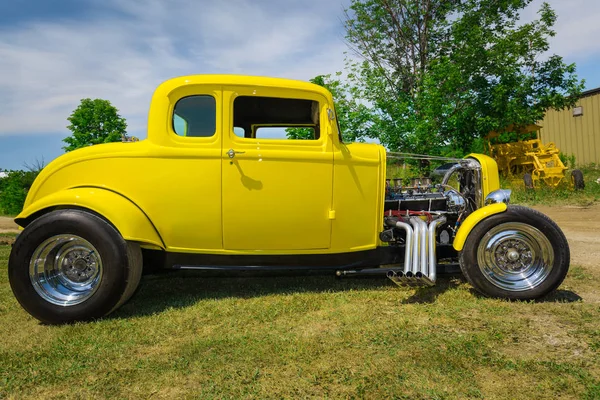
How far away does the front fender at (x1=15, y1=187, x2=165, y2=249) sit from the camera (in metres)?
3.52

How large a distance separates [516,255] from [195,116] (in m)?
3.18

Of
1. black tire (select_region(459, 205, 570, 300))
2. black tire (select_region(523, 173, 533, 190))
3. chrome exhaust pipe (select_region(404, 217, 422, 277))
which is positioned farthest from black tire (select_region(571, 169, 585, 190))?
chrome exhaust pipe (select_region(404, 217, 422, 277))

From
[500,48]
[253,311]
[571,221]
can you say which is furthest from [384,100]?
[253,311]

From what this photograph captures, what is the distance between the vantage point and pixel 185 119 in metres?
3.75

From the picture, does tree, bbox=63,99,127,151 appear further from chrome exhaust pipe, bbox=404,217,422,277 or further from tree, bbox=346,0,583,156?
chrome exhaust pipe, bbox=404,217,422,277

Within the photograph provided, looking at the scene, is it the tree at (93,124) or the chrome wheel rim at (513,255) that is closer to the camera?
the chrome wheel rim at (513,255)

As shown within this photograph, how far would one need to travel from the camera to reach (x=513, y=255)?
379 cm

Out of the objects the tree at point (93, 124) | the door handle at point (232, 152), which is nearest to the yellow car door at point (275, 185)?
the door handle at point (232, 152)

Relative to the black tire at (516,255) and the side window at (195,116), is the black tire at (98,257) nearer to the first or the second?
the side window at (195,116)

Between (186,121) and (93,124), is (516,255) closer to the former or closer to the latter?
(186,121)

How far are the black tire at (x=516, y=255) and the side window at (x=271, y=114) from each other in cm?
183

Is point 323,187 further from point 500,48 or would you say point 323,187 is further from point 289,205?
point 500,48

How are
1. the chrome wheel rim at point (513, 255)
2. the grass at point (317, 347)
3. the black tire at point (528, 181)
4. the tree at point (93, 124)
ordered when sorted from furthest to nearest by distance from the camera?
the tree at point (93, 124) → the black tire at point (528, 181) → the chrome wheel rim at point (513, 255) → the grass at point (317, 347)

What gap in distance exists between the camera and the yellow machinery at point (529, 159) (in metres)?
13.1
